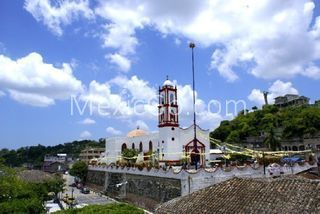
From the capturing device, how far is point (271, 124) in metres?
85.5

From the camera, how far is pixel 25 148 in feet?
463

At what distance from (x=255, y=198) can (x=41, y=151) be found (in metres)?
135

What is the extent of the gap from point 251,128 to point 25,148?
90073 millimetres

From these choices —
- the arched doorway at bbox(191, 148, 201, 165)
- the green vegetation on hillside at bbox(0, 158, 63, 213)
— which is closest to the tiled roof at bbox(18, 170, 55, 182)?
the green vegetation on hillside at bbox(0, 158, 63, 213)

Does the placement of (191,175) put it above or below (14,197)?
above

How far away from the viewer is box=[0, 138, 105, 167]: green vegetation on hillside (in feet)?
427

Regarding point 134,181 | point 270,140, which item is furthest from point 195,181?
point 270,140

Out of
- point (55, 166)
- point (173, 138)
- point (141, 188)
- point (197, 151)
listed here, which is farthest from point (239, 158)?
point (55, 166)

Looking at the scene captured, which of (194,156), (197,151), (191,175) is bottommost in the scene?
(191,175)

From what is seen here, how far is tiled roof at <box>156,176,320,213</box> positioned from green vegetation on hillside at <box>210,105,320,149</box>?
58673 millimetres

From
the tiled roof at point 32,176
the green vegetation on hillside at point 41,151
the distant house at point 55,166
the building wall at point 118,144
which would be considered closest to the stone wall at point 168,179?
the tiled roof at point 32,176

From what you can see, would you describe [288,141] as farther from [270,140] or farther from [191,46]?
[191,46]

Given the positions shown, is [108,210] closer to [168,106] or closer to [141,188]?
[141,188]

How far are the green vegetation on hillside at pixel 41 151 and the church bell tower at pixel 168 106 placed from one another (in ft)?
269
